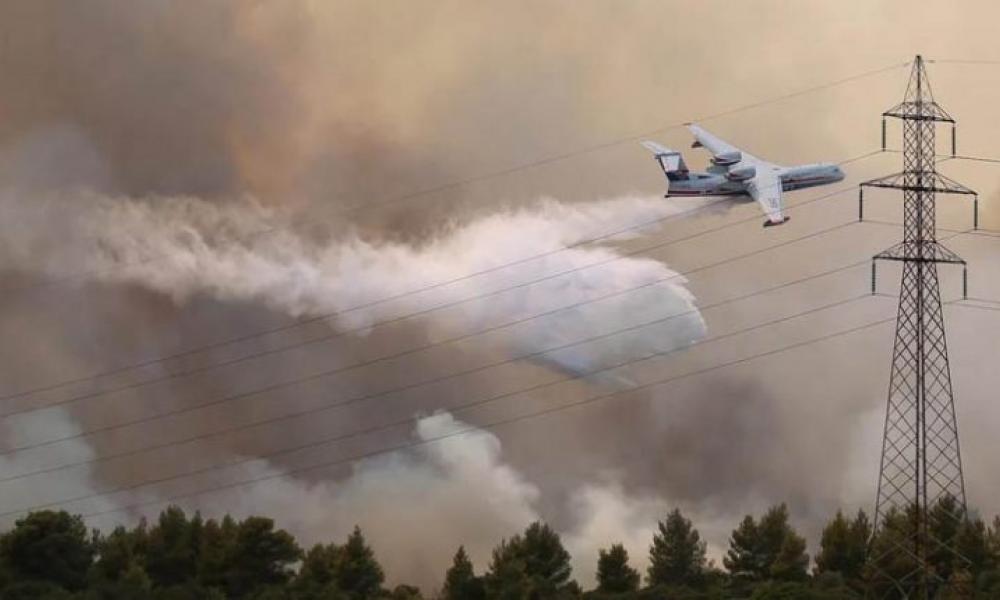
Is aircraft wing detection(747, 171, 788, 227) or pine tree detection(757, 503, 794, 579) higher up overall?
aircraft wing detection(747, 171, 788, 227)

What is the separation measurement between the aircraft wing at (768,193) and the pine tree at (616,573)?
1748 cm

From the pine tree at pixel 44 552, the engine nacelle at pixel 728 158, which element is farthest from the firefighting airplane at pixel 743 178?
the pine tree at pixel 44 552

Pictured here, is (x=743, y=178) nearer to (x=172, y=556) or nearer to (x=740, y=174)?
(x=740, y=174)

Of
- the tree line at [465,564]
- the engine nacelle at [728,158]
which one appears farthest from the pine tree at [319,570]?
the engine nacelle at [728,158]

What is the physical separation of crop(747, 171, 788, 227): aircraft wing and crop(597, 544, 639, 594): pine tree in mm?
17483

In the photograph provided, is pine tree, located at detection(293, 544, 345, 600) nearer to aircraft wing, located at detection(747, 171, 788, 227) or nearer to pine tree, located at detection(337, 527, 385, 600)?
pine tree, located at detection(337, 527, 385, 600)

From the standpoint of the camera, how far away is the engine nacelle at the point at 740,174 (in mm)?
127375

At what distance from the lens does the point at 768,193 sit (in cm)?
12744

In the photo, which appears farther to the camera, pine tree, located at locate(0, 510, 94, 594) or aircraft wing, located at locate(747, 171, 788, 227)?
aircraft wing, located at locate(747, 171, 788, 227)

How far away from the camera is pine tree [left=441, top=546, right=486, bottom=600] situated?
12019 centimetres

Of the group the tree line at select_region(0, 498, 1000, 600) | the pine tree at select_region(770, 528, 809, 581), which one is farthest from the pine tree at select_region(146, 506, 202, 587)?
the pine tree at select_region(770, 528, 809, 581)

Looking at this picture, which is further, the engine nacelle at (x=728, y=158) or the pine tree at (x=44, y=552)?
the engine nacelle at (x=728, y=158)

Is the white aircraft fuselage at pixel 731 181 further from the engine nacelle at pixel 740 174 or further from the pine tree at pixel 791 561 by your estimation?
the pine tree at pixel 791 561

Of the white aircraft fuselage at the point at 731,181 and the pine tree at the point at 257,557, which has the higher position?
the white aircraft fuselage at the point at 731,181
